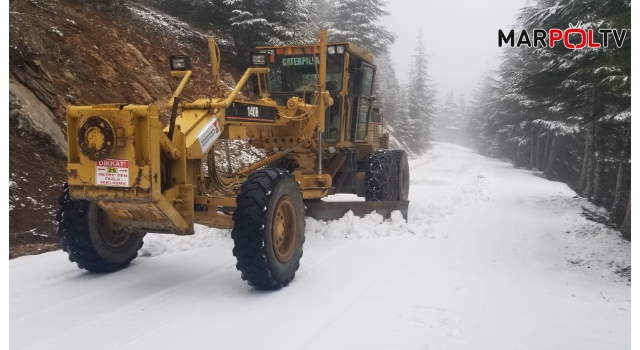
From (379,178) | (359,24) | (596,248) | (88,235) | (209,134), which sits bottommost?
(596,248)

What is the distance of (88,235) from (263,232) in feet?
6.47

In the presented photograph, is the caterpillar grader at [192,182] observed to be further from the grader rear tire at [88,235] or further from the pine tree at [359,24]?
the pine tree at [359,24]

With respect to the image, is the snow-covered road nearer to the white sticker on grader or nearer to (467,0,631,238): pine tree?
the white sticker on grader

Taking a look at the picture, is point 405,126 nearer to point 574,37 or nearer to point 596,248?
point 574,37

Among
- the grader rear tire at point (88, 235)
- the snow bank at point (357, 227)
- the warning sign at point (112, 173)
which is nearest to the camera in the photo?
the warning sign at point (112, 173)

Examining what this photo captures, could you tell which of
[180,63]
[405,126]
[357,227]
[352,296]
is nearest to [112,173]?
[180,63]

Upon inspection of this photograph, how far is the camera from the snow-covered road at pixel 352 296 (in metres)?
3.88

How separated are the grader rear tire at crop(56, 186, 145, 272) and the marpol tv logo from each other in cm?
525

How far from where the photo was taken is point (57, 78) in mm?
9898

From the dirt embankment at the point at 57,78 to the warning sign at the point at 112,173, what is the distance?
257cm

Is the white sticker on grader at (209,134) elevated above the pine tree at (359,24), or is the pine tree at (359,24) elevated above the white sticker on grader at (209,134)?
the pine tree at (359,24)

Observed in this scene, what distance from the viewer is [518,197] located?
13570 mm

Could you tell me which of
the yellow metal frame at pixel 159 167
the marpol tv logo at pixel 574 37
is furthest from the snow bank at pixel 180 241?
the marpol tv logo at pixel 574 37

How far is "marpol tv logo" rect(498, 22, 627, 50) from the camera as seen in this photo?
6.25m
